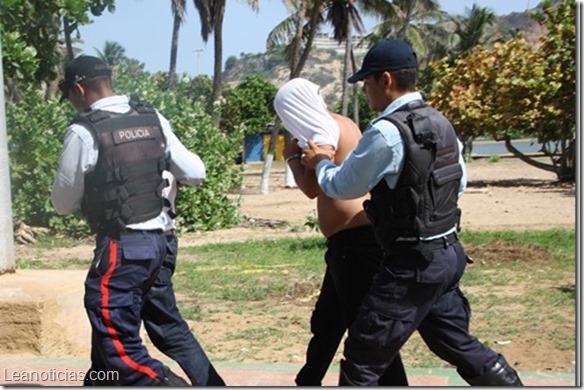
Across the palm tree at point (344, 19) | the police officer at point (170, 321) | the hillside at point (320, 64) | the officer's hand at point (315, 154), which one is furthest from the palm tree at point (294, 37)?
the officer's hand at point (315, 154)

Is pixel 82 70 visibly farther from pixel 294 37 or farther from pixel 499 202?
pixel 294 37

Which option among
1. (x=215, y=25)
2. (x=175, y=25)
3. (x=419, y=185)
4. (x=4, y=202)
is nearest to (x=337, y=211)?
(x=419, y=185)

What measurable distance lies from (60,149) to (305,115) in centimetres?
1078

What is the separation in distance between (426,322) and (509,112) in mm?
18772

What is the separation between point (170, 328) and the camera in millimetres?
3889

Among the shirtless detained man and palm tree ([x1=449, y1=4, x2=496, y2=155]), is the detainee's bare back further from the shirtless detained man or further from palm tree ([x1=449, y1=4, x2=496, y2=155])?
palm tree ([x1=449, y1=4, x2=496, y2=155])

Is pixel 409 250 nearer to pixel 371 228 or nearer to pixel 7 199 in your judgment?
pixel 371 228

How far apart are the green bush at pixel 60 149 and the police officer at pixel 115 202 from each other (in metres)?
9.36

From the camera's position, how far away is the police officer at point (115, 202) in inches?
139

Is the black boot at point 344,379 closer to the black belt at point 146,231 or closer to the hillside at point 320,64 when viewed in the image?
the black belt at point 146,231

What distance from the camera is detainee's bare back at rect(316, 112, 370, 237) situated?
3602 mm

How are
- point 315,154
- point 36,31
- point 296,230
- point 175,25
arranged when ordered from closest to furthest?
1. point 315,154
2. point 36,31
3. point 175,25
4. point 296,230

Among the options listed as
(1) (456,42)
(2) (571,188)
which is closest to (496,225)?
(2) (571,188)

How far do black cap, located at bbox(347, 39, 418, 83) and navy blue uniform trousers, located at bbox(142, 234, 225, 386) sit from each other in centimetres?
120
